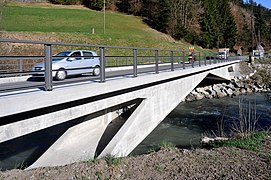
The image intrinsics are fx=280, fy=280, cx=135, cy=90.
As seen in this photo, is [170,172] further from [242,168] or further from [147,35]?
[147,35]

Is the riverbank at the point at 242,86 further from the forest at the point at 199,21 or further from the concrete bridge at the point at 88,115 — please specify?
the forest at the point at 199,21

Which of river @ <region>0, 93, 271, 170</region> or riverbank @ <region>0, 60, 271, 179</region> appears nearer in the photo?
riverbank @ <region>0, 60, 271, 179</region>

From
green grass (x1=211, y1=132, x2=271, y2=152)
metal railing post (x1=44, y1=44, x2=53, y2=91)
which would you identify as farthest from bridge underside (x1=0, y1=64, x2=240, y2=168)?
green grass (x1=211, y1=132, x2=271, y2=152)

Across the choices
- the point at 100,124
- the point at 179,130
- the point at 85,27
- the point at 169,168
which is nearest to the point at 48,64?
the point at 169,168

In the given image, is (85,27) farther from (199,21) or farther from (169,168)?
(169,168)

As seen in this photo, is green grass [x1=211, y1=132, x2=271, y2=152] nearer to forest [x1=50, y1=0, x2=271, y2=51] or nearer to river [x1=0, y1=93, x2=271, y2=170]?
river [x1=0, y1=93, x2=271, y2=170]

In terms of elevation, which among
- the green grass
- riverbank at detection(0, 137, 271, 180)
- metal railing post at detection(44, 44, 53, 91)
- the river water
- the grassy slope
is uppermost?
the grassy slope

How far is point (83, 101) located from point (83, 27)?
1997 inches

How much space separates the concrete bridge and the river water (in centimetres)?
141

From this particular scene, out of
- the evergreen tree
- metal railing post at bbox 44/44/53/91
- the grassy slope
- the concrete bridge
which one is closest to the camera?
the concrete bridge

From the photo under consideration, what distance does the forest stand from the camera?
60.2 m

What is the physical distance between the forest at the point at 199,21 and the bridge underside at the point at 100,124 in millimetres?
49000

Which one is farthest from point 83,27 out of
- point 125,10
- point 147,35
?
point 125,10

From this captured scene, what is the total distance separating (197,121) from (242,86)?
1631 cm
